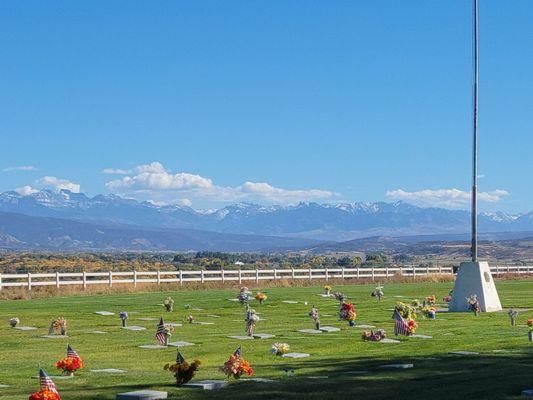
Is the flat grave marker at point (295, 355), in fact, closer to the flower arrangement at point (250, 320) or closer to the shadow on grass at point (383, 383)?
the shadow on grass at point (383, 383)

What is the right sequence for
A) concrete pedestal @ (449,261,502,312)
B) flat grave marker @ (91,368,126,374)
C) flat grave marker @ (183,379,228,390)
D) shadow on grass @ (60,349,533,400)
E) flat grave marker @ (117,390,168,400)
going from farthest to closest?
concrete pedestal @ (449,261,502,312) → flat grave marker @ (91,368,126,374) → flat grave marker @ (183,379,228,390) → shadow on grass @ (60,349,533,400) → flat grave marker @ (117,390,168,400)

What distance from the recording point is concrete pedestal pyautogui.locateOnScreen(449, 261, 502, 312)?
123 ft

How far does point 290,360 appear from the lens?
22172mm

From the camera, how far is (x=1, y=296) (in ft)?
162

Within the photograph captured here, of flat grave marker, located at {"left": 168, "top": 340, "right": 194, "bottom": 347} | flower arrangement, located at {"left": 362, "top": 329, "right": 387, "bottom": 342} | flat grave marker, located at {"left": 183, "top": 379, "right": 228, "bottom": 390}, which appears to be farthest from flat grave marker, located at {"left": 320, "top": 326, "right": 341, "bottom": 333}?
flat grave marker, located at {"left": 183, "top": 379, "right": 228, "bottom": 390}

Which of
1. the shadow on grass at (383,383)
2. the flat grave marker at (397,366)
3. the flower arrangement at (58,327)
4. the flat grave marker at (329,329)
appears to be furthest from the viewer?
the flat grave marker at (329,329)

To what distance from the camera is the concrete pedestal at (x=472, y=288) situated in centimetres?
3750

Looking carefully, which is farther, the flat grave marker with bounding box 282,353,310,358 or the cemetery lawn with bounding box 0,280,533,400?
the flat grave marker with bounding box 282,353,310,358

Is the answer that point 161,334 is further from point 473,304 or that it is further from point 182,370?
Result: point 473,304

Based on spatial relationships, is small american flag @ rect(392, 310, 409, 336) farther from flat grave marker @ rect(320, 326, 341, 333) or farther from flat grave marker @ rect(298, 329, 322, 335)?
flat grave marker @ rect(320, 326, 341, 333)

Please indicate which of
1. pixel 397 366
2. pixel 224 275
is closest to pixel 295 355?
pixel 397 366

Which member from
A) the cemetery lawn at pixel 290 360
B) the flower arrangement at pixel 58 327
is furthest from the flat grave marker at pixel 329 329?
the flower arrangement at pixel 58 327

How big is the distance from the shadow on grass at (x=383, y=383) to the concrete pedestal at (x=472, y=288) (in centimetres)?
1621

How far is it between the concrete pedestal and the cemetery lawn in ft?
3.00
